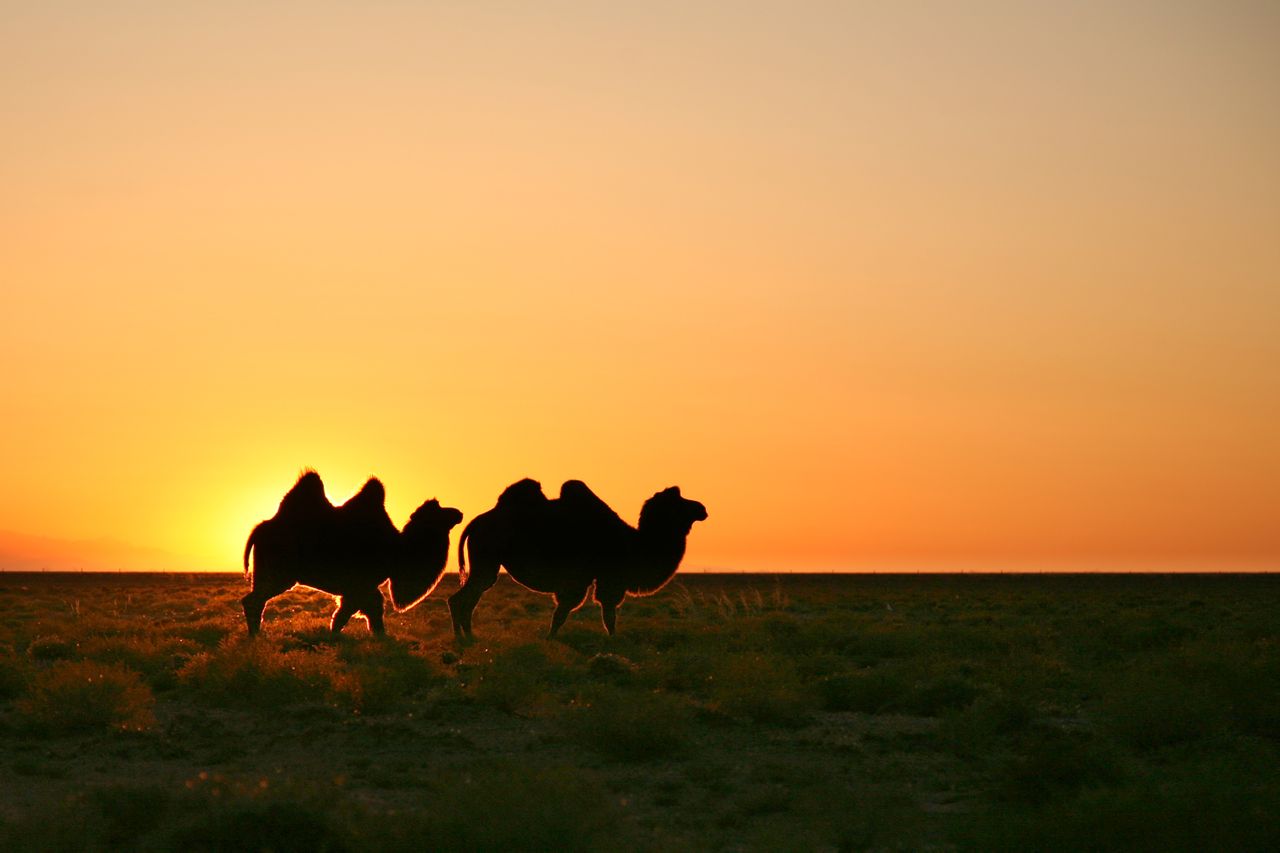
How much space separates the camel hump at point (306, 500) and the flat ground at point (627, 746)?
1881mm

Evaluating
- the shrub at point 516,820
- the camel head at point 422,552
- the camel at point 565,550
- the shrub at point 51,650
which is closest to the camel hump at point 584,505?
the camel at point 565,550

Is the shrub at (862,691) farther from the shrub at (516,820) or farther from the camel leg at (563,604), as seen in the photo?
the shrub at (516,820)

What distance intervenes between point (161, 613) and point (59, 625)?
10.6 meters


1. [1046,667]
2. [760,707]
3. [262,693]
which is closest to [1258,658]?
[1046,667]

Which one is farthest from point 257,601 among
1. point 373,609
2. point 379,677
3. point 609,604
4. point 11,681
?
point 379,677

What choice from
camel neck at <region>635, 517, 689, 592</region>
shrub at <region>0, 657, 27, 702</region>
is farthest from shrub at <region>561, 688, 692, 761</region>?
camel neck at <region>635, 517, 689, 592</region>

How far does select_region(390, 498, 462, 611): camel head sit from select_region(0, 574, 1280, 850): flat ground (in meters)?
0.75

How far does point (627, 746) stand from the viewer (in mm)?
12625

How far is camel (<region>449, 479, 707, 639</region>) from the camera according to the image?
22.0 meters

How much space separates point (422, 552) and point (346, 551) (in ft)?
4.95

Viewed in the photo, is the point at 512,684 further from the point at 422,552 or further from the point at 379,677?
the point at 422,552

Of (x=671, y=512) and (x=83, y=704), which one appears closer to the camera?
(x=83, y=704)

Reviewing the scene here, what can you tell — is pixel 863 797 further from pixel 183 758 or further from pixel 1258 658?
pixel 1258 658

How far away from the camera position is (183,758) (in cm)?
1265
